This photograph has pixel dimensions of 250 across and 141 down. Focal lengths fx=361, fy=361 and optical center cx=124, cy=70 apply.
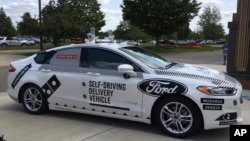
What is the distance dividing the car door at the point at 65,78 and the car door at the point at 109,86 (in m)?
0.18

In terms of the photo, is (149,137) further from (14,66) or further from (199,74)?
(14,66)

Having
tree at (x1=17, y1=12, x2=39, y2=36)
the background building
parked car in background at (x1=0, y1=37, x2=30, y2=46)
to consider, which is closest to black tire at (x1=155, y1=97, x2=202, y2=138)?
the background building

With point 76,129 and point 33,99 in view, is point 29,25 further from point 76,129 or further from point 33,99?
point 76,129

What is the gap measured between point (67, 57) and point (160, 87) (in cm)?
209

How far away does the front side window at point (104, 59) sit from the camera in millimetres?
6312

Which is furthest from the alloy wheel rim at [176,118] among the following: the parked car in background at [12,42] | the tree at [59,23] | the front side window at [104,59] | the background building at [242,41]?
the parked car in background at [12,42]

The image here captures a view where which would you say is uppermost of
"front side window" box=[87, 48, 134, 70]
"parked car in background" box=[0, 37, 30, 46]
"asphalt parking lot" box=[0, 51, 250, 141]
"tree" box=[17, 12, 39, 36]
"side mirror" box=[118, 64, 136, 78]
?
"tree" box=[17, 12, 39, 36]

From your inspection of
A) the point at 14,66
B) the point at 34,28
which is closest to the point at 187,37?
the point at 34,28

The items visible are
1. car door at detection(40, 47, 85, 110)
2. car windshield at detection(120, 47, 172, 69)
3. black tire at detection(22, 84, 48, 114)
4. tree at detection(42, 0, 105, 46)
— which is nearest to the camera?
car windshield at detection(120, 47, 172, 69)

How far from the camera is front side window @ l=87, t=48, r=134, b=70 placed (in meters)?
6.31

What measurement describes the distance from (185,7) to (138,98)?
35458 mm

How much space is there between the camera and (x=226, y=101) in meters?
5.40

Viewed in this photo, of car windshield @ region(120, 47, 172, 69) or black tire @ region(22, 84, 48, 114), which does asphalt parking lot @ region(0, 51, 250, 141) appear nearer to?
black tire @ region(22, 84, 48, 114)

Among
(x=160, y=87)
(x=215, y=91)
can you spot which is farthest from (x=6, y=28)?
(x=215, y=91)
